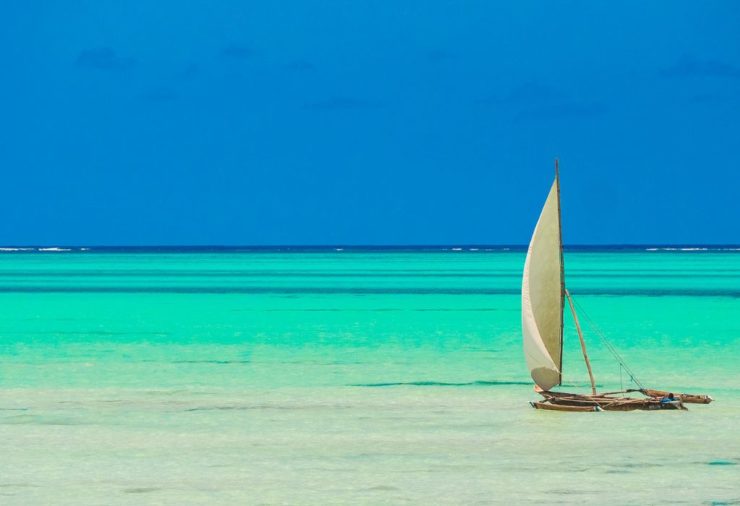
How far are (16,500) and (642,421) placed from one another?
7.04 metres

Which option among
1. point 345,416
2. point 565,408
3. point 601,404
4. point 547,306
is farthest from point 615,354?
point 345,416

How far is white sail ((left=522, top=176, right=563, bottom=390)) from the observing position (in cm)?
1567

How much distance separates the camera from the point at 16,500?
1034 cm

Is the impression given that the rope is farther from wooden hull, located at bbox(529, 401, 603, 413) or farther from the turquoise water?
wooden hull, located at bbox(529, 401, 603, 413)

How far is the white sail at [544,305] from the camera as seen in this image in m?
15.7

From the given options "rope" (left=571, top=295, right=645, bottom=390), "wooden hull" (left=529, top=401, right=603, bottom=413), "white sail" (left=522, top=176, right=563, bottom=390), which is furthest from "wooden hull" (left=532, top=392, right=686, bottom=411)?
"rope" (left=571, top=295, right=645, bottom=390)

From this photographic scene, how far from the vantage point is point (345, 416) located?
14711mm

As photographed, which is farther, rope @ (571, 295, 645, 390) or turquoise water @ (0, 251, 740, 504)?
rope @ (571, 295, 645, 390)

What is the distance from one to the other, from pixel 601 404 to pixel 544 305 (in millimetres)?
1534

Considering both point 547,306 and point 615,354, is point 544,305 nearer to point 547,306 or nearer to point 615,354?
point 547,306

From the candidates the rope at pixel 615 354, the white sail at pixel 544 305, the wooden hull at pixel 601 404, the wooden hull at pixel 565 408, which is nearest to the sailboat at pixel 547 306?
the white sail at pixel 544 305

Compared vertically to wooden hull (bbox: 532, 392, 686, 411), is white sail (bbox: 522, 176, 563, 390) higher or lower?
higher

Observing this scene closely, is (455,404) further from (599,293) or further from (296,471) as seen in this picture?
(599,293)

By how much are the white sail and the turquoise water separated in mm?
586
